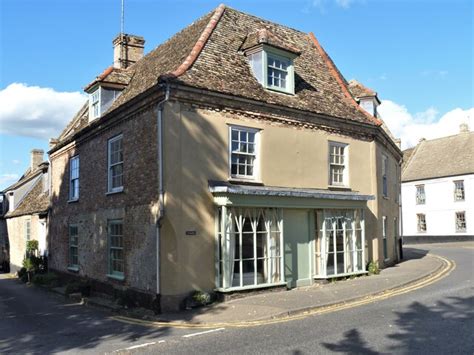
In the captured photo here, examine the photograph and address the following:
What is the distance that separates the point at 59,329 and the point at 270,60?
10641 mm

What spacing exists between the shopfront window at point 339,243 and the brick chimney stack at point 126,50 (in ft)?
37.4

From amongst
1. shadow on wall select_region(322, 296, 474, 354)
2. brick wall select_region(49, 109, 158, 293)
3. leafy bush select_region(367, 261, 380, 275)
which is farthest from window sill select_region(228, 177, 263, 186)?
leafy bush select_region(367, 261, 380, 275)

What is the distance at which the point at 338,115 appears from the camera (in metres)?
17.1

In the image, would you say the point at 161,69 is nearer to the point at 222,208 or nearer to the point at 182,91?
the point at 182,91

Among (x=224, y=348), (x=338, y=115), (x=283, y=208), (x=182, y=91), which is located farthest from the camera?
(x=338, y=115)

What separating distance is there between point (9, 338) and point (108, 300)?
4.72 metres

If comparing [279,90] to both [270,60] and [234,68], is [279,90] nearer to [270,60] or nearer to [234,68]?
[270,60]

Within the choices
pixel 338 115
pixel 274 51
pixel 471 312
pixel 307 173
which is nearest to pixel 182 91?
pixel 274 51

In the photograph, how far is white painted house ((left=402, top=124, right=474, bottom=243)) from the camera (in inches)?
1671

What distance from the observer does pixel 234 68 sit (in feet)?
50.4

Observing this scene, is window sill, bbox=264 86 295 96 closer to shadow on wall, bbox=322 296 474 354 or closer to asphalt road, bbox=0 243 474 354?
asphalt road, bbox=0 243 474 354

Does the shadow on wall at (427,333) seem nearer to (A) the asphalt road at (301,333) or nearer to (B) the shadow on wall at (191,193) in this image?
(A) the asphalt road at (301,333)

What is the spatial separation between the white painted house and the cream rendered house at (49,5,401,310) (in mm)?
25757

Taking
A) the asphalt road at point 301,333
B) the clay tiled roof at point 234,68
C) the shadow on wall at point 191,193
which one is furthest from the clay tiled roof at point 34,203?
the shadow on wall at point 191,193
